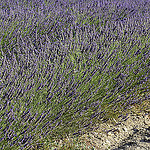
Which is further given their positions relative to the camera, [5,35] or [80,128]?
[5,35]

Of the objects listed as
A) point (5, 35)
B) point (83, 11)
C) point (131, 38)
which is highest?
point (83, 11)

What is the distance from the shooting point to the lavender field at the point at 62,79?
1963mm

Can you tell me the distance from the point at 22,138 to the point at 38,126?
0.54 feet

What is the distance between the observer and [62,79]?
7.19 feet

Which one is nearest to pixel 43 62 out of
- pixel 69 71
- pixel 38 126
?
pixel 69 71

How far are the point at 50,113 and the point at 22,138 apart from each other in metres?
0.31

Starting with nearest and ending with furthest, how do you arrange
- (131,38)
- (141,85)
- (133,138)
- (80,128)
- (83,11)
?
(80,128)
(133,138)
(141,85)
(131,38)
(83,11)

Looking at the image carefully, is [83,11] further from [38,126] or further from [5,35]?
[38,126]

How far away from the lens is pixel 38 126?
2.00m

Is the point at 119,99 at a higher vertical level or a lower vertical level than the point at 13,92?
higher

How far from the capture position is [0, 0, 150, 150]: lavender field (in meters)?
1.96

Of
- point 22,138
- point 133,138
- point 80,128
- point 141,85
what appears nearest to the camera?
point 22,138

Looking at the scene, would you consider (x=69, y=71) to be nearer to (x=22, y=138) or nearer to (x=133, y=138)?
(x=22, y=138)

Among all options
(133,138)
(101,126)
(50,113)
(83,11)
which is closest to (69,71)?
(50,113)
